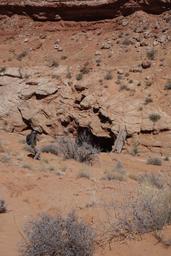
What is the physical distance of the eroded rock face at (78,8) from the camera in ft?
73.2

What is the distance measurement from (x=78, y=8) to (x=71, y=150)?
11824 mm

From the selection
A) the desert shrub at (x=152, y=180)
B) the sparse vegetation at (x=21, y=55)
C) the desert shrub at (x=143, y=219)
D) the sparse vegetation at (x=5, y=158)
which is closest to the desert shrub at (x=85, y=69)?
the sparse vegetation at (x=21, y=55)

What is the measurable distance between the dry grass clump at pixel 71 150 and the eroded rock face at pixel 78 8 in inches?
385

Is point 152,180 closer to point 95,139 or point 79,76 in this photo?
point 95,139

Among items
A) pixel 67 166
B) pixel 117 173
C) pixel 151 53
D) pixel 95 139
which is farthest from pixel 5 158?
pixel 151 53

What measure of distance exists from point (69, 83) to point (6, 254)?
13.2m

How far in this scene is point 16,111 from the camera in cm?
1900

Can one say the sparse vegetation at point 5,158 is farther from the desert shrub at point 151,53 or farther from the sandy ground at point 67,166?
the desert shrub at point 151,53

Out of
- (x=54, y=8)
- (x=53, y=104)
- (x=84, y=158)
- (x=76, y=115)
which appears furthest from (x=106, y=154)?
(x=54, y=8)

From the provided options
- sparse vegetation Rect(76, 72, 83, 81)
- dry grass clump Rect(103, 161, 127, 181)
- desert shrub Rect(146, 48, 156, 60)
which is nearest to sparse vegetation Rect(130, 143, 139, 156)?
dry grass clump Rect(103, 161, 127, 181)

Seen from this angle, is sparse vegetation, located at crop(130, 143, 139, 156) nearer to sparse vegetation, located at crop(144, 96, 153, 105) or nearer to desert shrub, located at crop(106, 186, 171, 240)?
sparse vegetation, located at crop(144, 96, 153, 105)

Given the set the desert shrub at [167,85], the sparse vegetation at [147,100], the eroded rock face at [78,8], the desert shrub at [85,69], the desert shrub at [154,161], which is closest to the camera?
the desert shrub at [154,161]

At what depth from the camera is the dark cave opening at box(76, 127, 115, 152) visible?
16.9 m

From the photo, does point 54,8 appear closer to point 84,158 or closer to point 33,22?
point 33,22
